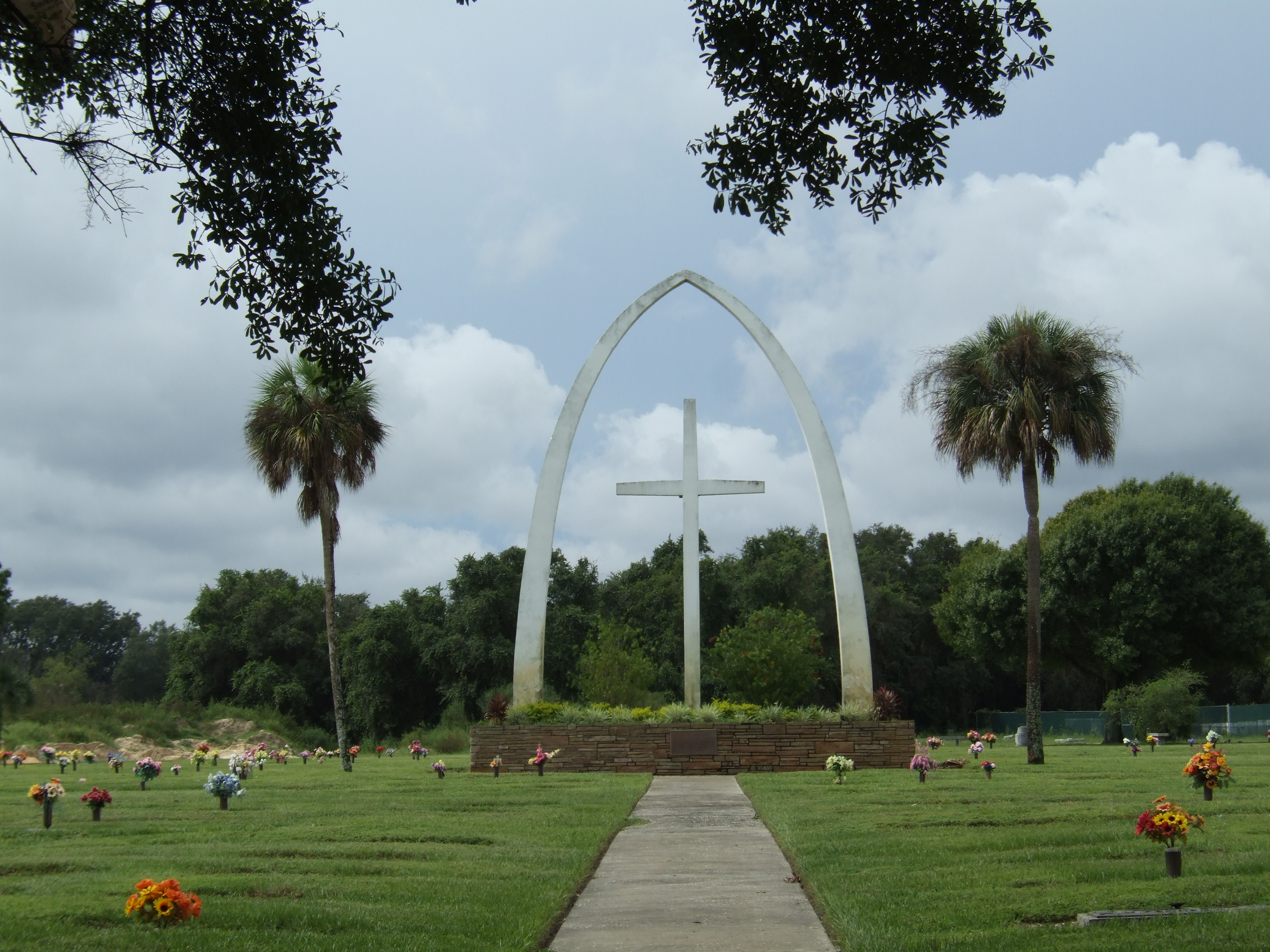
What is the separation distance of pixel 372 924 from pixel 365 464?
19.7 metres

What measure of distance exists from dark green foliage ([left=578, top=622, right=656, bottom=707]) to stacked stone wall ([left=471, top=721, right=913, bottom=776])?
6642 millimetres

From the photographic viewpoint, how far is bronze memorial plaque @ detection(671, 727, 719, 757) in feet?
74.1

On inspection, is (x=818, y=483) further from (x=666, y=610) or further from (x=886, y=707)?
(x=666, y=610)

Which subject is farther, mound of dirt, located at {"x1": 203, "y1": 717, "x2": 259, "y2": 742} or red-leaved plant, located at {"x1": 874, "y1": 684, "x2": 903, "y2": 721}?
mound of dirt, located at {"x1": 203, "y1": 717, "x2": 259, "y2": 742}

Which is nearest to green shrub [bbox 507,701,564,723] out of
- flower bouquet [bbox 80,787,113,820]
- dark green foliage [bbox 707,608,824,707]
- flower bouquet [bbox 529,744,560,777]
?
flower bouquet [bbox 529,744,560,777]

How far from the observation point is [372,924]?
659 cm

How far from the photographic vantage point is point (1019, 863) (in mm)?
8672

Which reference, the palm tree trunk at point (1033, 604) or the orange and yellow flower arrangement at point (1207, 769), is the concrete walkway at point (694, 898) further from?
the palm tree trunk at point (1033, 604)

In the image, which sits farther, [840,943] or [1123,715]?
[1123,715]

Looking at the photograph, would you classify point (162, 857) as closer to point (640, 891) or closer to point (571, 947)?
point (640, 891)

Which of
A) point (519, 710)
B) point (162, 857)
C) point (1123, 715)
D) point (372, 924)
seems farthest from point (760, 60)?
point (1123, 715)

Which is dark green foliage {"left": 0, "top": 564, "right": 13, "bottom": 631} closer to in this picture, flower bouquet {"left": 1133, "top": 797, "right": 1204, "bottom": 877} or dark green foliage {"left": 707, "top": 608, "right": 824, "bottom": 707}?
flower bouquet {"left": 1133, "top": 797, "right": 1204, "bottom": 877}

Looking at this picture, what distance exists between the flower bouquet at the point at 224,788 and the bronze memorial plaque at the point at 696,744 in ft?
35.8

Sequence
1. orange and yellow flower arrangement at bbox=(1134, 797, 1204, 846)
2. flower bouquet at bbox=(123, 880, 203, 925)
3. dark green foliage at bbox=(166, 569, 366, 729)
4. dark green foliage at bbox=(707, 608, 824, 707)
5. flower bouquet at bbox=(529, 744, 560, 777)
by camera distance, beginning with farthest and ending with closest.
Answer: dark green foliage at bbox=(166, 569, 366, 729)
dark green foliage at bbox=(707, 608, 824, 707)
flower bouquet at bbox=(529, 744, 560, 777)
orange and yellow flower arrangement at bbox=(1134, 797, 1204, 846)
flower bouquet at bbox=(123, 880, 203, 925)
